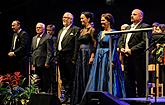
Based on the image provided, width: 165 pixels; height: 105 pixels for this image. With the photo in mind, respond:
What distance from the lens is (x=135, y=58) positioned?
237 inches

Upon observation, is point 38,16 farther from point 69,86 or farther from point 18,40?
point 69,86

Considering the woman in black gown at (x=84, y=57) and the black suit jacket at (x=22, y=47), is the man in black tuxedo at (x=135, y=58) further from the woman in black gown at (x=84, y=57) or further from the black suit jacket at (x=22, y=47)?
the black suit jacket at (x=22, y=47)

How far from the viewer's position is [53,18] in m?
9.89

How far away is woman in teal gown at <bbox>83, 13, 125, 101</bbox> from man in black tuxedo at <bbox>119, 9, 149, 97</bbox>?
20cm

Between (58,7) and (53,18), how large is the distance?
304 millimetres

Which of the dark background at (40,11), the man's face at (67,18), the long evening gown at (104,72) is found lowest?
the long evening gown at (104,72)

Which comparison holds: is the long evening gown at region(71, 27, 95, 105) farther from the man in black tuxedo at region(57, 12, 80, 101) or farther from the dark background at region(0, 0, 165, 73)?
the dark background at region(0, 0, 165, 73)

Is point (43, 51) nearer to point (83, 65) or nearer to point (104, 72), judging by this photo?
point (83, 65)

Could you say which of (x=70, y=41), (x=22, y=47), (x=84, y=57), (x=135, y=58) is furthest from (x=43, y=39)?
(x=135, y=58)

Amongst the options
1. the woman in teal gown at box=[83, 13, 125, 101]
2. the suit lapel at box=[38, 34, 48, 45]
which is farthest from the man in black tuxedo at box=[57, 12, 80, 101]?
the woman in teal gown at box=[83, 13, 125, 101]

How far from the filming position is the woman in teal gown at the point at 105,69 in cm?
586

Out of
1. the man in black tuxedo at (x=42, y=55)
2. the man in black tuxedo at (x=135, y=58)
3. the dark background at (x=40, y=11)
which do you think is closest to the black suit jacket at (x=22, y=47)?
the man in black tuxedo at (x=42, y=55)

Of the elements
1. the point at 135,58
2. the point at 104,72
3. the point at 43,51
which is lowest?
the point at 104,72

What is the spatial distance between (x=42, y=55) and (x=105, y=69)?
1.91 m
